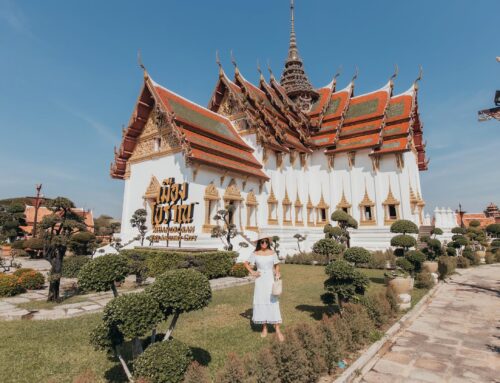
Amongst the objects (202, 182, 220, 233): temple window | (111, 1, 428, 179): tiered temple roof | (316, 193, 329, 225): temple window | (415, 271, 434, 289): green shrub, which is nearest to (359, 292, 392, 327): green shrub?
(415, 271, 434, 289): green shrub

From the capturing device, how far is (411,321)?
6184mm

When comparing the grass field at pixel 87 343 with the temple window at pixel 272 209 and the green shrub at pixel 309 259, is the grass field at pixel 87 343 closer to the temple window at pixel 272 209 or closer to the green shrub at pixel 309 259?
the green shrub at pixel 309 259

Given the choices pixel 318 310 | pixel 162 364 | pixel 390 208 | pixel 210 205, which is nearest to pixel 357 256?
pixel 318 310

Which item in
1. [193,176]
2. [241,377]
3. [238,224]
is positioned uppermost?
[193,176]

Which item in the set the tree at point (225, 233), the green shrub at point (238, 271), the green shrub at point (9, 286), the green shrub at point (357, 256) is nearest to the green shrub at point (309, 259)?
the tree at point (225, 233)

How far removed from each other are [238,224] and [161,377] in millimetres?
14289

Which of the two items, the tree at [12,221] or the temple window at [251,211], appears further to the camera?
the tree at [12,221]

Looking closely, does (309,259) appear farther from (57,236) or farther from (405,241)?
(57,236)

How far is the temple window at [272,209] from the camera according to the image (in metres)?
19.2

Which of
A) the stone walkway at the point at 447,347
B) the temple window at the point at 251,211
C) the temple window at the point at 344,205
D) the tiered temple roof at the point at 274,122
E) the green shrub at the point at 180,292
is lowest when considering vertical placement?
the stone walkway at the point at 447,347

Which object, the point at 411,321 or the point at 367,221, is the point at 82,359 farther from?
the point at 367,221

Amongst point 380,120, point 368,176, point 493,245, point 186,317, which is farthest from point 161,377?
point 493,245

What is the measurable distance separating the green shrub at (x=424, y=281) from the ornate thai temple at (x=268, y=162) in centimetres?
848

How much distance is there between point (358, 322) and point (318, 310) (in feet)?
6.83
